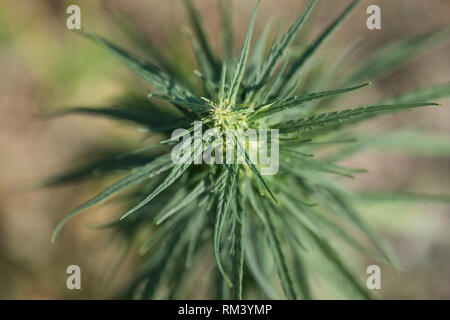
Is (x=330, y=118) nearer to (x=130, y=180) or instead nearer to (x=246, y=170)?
(x=246, y=170)

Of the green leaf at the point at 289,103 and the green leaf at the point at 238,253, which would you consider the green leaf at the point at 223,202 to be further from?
the green leaf at the point at 289,103

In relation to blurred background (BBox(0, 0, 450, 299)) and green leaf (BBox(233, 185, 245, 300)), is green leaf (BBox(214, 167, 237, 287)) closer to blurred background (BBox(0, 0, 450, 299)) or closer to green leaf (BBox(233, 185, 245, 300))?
green leaf (BBox(233, 185, 245, 300))

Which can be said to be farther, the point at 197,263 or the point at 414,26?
the point at 414,26

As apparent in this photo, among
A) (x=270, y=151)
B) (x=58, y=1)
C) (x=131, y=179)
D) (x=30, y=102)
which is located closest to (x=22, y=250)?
(x=30, y=102)

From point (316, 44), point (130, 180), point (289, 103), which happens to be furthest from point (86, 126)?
point (289, 103)

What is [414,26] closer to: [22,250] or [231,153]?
[231,153]

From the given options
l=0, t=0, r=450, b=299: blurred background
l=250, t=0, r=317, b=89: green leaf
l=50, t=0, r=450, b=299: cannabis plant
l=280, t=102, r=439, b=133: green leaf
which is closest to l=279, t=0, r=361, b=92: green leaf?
l=50, t=0, r=450, b=299: cannabis plant
